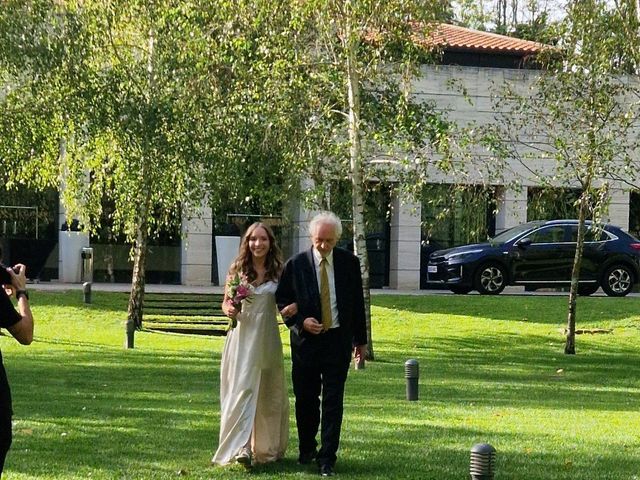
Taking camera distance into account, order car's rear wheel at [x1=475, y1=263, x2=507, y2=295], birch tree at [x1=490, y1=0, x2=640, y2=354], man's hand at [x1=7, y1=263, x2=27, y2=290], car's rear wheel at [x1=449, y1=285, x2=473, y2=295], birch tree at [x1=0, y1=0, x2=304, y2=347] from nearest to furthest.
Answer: man's hand at [x1=7, y1=263, x2=27, y2=290] < birch tree at [x1=490, y1=0, x2=640, y2=354] < birch tree at [x1=0, y1=0, x2=304, y2=347] < car's rear wheel at [x1=475, y1=263, x2=507, y2=295] < car's rear wheel at [x1=449, y1=285, x2=473, y2=295]

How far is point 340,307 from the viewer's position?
10.3 metres

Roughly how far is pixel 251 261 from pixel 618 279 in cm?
2432

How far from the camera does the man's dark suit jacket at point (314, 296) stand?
10.3 metres

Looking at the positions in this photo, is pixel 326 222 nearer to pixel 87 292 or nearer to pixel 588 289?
pixel 87 292

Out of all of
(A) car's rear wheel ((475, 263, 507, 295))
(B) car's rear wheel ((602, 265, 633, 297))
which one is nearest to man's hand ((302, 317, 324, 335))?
(A) car's rear wheel ((475, 263, 507, 295))

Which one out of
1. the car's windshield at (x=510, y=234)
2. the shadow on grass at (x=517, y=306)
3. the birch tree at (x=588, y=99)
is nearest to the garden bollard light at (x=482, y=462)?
the birch tree at (x=588, y=99)

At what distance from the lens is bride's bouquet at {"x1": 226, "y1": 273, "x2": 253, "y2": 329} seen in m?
10.3

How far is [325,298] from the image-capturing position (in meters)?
10.3

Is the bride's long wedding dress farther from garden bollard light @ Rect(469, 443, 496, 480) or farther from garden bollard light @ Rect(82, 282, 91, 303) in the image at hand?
garden bollard light @ Rect(82, 282, 91, 303)

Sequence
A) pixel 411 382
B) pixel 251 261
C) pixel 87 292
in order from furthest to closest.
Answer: pixel 87 292, pixel 411 382, pixel 251 261

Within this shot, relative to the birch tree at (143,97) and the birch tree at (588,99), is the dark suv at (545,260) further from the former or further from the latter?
the birch tree at (588,99)

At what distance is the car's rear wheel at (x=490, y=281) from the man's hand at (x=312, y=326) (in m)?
23.5

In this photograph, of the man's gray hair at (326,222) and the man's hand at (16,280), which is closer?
the man's hand at (16,280)

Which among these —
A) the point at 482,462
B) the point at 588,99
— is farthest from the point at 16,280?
the point at 588,99
